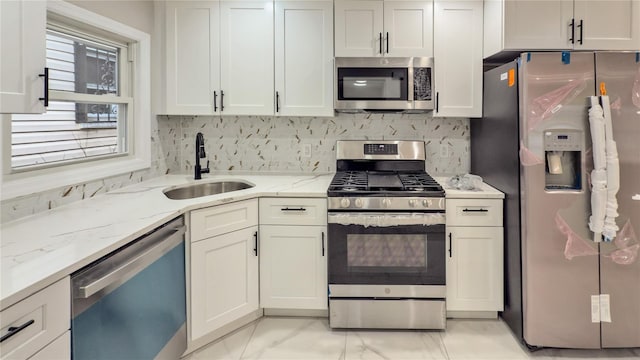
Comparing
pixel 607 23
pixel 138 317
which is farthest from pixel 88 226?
pixel 607 23

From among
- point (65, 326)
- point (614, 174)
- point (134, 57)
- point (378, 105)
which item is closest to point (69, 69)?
point (134, 57)

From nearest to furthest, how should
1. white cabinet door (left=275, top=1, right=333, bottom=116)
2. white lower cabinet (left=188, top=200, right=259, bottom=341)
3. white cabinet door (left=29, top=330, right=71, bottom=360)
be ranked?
white cabinet door (left=29, top=330, right=71, bottom=360)
white lower cabinet (left=188, top=200, right=259, bottom=341)
white cabinet door (left=275, top=1, right=333, bottom=116)

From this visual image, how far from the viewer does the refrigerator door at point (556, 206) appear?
232 centimetres

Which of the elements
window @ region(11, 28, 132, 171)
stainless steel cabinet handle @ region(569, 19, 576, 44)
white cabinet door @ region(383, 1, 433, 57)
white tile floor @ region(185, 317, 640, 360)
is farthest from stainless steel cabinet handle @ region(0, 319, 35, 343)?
stainless steel cabinet handle @ region(569, 19, 576, 44)

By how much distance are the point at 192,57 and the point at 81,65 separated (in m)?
0.80

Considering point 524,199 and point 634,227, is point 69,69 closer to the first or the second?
point 524,199

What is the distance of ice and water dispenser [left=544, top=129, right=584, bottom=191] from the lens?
7.61ft

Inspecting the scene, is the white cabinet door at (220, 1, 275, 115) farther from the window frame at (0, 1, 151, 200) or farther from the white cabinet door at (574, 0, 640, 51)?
→ the white cabinet door at (574, 0, 640, 51)

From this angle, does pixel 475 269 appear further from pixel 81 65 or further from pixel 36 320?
pixel 81 65

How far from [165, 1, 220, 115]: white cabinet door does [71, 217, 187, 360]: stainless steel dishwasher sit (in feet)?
3.91

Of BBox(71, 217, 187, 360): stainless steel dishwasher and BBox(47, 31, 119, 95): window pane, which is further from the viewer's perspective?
BBox(47, 31, 119, 95): window pane

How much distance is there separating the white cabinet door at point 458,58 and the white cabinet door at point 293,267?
1.26 m

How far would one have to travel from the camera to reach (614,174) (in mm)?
2258

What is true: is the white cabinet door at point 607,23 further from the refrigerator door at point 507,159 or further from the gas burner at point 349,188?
the gas burner at point 349,188
